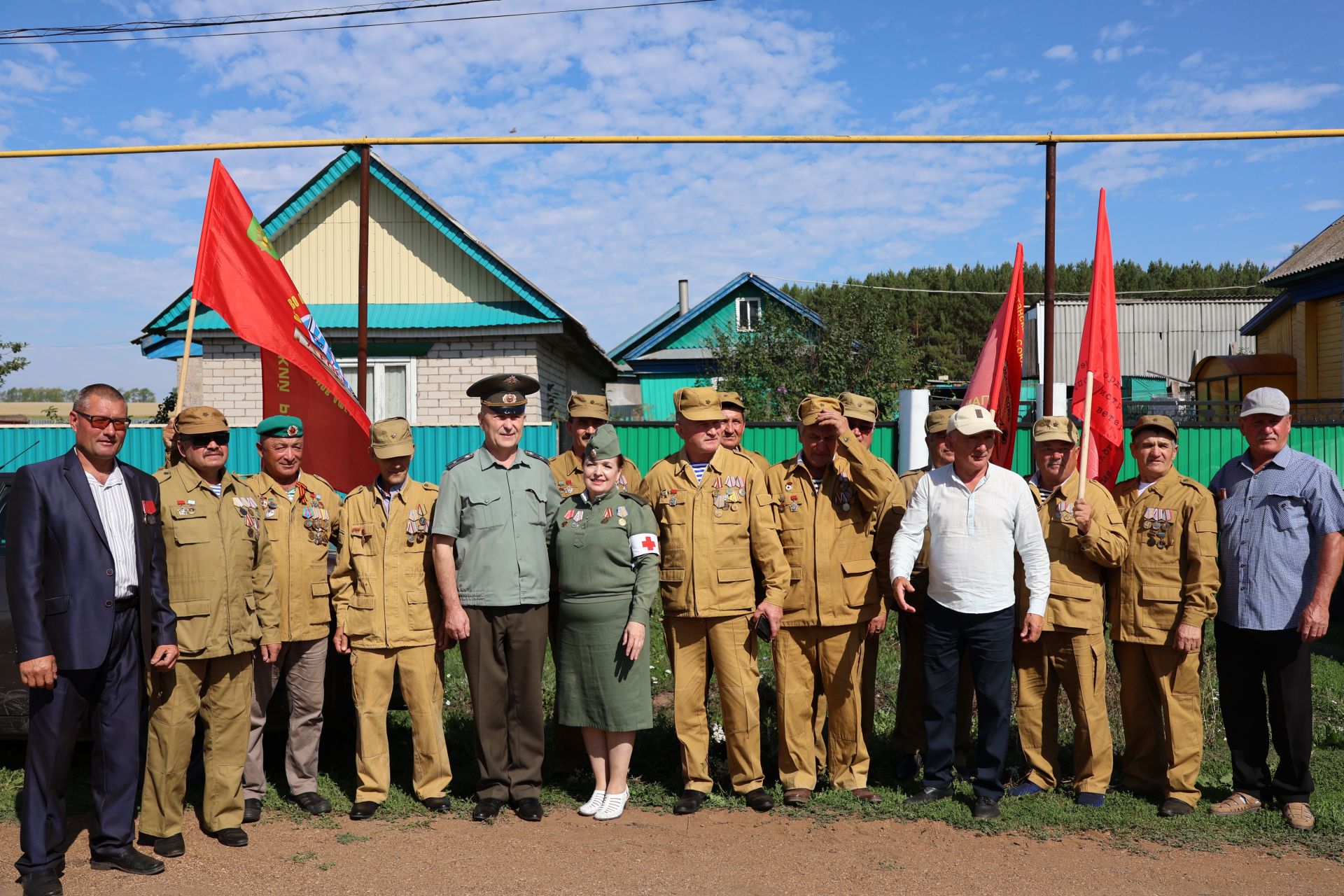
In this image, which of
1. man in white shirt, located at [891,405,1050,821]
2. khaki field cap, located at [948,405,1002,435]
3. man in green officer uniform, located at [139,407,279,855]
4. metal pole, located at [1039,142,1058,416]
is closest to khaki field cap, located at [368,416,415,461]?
man in green officer uniform, located at [139,407,279,855]

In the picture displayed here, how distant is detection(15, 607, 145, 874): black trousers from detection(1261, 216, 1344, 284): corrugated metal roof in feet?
61.4

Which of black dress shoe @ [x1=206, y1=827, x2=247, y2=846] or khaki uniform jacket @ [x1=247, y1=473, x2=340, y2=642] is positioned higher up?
khaki uniform jacket @ [x1=247, y1=473, x2=340, y2=642]

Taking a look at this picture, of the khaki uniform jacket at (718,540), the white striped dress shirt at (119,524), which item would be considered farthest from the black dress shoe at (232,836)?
the khaki uniform jacket at (718,540)

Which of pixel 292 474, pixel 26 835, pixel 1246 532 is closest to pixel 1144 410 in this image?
pixel 1246 532

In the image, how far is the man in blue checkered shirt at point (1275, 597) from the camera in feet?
15.4

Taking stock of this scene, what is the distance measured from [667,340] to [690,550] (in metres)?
23.8

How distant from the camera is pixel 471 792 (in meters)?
5.27

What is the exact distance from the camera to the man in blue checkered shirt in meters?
4.70

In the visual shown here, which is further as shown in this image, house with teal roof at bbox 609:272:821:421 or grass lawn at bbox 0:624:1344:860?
house with teal roof at bbox 609:272:821:421

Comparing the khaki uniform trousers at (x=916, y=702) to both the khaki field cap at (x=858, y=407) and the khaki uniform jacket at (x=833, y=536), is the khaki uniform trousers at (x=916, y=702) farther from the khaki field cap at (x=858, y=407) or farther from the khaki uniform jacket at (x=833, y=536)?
the khaki field cap at (x=858, y=407)

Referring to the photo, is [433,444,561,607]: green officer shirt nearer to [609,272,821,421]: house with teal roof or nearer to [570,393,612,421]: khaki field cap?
[570,393,612,421]: khaki field cap

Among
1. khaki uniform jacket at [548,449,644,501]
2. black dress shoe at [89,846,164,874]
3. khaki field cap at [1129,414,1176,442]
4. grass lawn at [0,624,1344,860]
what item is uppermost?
khaki field cap at [1129,414,1176,442]

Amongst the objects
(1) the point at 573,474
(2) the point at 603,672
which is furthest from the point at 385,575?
(1) the point at 573,474

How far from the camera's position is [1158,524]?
4.89m
